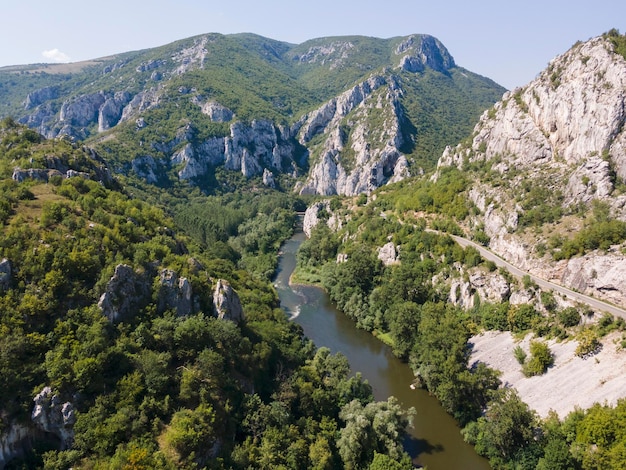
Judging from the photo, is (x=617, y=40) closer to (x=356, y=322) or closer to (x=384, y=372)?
(x=356, y=322)

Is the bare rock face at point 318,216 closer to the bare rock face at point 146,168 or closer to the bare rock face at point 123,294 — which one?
the bare rock face at point 146,168

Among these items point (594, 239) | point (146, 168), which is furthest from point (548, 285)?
point (146, 168)

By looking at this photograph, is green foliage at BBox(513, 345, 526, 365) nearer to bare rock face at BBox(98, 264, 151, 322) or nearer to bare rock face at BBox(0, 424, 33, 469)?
bare rock face at BBox(98, 264, 151, 322)

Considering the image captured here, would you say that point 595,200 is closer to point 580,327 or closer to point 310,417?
point 580,327

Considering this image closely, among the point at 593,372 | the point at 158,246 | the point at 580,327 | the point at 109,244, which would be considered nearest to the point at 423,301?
the point at 580,327

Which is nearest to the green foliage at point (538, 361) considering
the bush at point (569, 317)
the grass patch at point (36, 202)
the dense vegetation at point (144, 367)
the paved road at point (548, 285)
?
the bush at point (569, 317)
